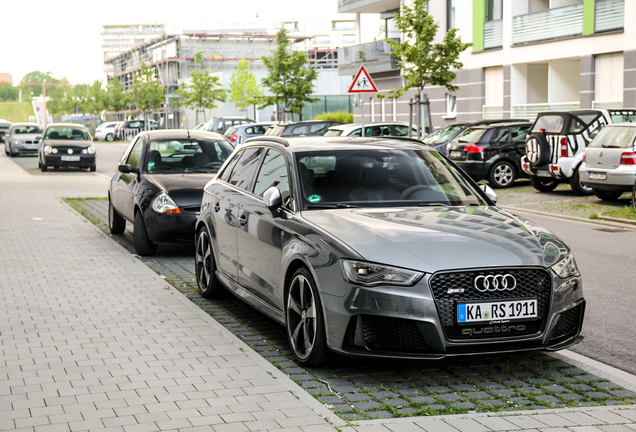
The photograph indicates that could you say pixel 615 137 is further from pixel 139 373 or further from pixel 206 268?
pixel 139 373

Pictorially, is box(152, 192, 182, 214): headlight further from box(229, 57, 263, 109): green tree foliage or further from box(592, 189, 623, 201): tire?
box(229, 57, 263, 109): green tree foliage

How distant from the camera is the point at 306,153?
6.50m

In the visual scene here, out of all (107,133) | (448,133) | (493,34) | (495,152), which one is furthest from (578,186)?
(107,133)

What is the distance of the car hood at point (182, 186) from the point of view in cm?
1035

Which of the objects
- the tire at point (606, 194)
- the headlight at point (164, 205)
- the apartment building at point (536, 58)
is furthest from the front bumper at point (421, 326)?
the apartment building at point (536, 58)

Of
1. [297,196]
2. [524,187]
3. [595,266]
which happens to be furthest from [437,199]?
[524,187]

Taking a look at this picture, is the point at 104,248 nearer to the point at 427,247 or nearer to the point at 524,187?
the point at 427,247

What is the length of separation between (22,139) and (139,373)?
37.8m

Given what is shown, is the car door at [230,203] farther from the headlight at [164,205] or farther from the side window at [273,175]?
the headlight at [164,205]

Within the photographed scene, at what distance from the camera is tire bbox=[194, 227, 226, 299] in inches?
308

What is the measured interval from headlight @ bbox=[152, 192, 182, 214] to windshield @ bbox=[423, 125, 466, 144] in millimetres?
13499

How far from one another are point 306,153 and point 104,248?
556 centimetres

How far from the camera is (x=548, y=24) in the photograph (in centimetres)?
2941

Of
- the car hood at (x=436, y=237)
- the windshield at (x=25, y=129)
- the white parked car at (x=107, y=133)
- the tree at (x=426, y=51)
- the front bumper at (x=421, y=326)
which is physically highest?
the tree at (x=426, y=51)
